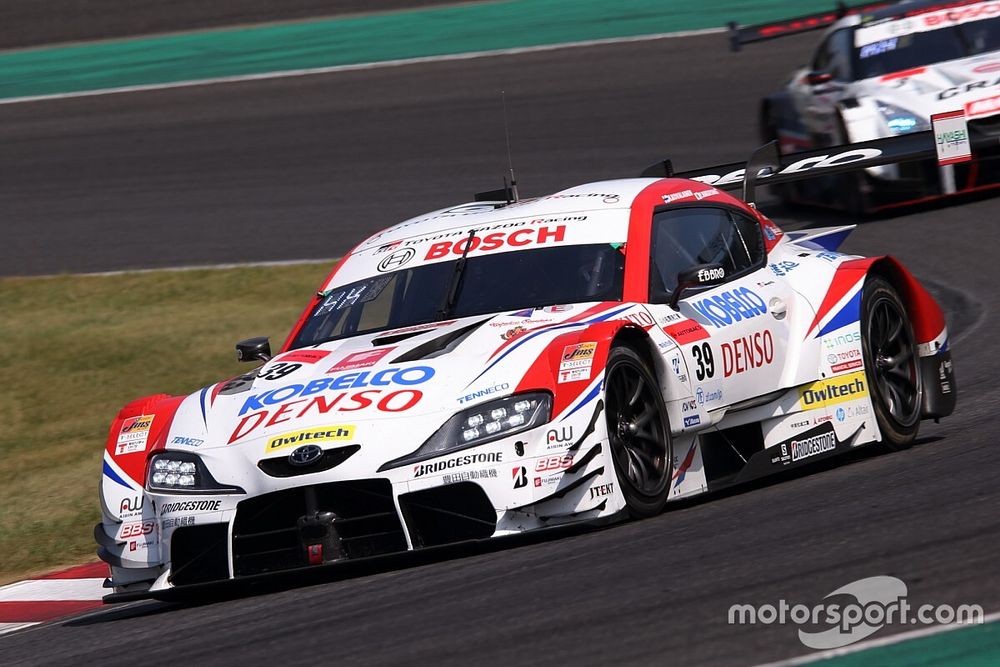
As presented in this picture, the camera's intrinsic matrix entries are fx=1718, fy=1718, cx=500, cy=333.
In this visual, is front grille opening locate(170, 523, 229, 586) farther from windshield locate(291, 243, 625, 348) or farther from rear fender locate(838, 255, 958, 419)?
rear fender locate(838, 255, 958, 419)

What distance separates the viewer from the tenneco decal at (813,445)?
7141mm

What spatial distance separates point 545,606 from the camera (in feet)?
16.1

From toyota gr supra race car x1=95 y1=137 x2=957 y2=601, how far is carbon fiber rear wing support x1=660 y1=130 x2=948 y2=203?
408 mm

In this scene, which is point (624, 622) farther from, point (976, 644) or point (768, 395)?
point (768, 395)

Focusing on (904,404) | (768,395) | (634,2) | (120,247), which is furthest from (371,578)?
(634,2)

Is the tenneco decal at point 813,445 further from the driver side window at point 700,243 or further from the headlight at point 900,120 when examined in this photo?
the headlight at point 900,120

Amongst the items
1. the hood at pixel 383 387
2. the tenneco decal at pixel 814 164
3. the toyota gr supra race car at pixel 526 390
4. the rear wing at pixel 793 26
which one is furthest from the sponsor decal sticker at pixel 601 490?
the rear wing at pixel 793 26

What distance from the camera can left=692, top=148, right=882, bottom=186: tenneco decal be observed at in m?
8.73

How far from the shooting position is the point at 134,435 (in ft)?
21.5

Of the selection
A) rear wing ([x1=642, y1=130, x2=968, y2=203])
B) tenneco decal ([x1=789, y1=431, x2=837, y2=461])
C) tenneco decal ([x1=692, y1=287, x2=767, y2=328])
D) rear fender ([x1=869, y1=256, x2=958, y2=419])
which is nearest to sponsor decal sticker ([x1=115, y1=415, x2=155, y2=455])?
tenneco decal ([x1=692, y1=287, x2=767, y2=328])

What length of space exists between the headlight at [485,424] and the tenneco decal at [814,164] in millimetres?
3159

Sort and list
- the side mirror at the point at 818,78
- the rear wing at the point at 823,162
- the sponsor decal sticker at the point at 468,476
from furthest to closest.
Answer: the side mirror at the point at 818,78 → the rear wing at the point at 823,162 → the sponsor decal sticker at the point at 468,476

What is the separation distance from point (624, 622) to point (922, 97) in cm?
985

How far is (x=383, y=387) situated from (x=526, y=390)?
20.4 inches
